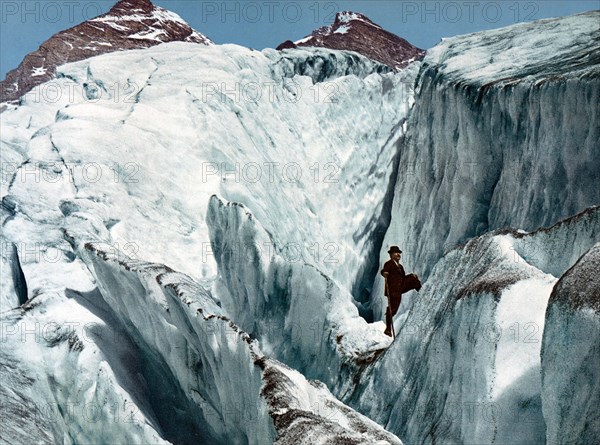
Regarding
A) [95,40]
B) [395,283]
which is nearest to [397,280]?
[395,283]

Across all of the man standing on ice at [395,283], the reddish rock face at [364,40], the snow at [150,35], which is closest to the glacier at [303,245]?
the man standing on ice at [395,283]

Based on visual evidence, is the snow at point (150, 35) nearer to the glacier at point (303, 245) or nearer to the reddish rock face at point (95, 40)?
the reddish rock face at point (95, 40)

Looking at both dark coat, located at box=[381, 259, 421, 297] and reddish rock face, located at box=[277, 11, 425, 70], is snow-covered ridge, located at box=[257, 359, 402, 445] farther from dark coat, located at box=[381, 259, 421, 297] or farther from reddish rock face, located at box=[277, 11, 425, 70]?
reddish rock face, located at box=[277, 11, 425, 70]

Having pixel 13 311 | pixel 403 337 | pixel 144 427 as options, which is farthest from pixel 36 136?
pixel 403 337

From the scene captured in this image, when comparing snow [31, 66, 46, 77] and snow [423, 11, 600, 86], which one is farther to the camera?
snow [31, 66, 46, 77]

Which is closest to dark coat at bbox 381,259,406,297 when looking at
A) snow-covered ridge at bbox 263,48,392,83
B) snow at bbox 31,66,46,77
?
snow-covered ridge at bbox 263,48,392,83
